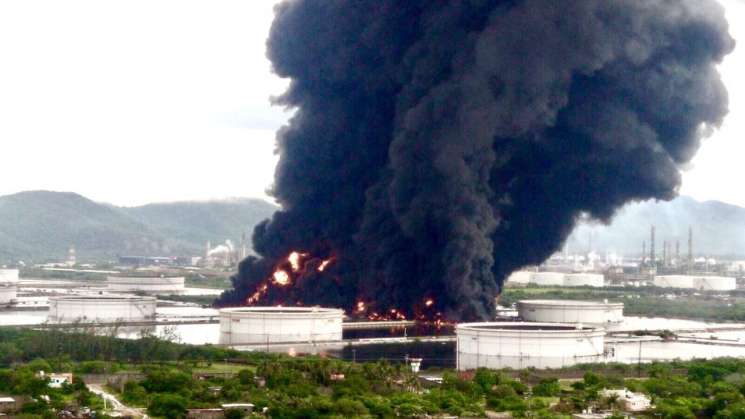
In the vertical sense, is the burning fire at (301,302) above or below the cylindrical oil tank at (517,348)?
above

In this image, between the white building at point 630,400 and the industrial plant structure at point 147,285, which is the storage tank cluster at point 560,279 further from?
the white building at point 630,400

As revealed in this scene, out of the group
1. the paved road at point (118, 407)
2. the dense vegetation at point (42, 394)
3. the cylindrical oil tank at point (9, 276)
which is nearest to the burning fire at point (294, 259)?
the dense vegetation at point (42, 394)

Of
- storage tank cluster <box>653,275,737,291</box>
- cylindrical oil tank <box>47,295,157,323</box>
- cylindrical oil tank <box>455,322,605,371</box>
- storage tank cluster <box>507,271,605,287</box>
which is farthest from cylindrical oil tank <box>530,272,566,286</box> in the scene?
cylindrical oil tank <box>455,322,605,371</box>

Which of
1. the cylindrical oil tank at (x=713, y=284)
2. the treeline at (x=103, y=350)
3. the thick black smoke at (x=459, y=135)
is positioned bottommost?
the treeline at (x=103, y=350)

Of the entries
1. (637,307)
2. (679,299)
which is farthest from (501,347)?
(679,299)

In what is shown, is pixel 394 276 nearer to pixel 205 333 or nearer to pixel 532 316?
pixel 532 316

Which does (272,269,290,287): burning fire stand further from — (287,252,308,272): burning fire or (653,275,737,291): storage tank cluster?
(653,275,737,291): storage tank cluster
